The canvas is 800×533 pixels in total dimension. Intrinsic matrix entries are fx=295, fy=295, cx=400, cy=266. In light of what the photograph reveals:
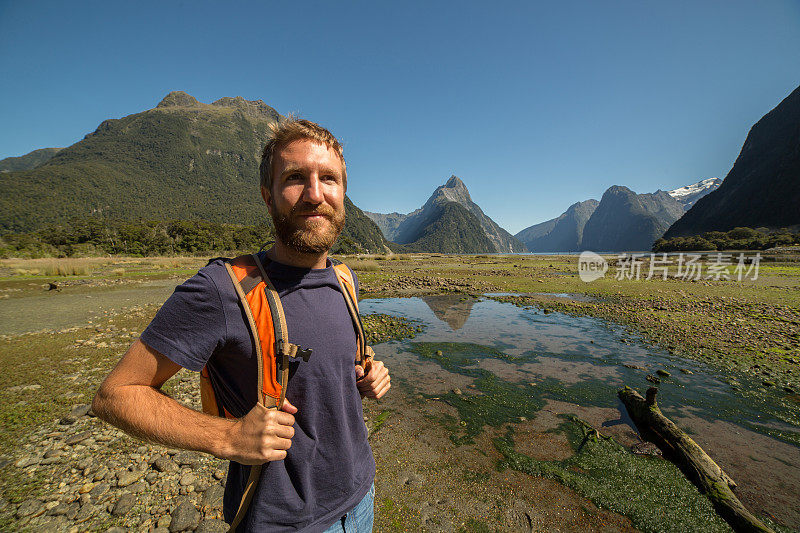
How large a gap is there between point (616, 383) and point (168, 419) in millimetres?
10926

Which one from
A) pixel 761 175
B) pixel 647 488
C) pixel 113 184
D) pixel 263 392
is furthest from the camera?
pixel 113 184

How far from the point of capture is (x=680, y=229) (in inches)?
4688

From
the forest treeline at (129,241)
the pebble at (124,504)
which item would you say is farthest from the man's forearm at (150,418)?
the forest treeline at (129,241)

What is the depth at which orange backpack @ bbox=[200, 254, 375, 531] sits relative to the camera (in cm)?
193

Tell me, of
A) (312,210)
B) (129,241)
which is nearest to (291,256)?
(312,210)

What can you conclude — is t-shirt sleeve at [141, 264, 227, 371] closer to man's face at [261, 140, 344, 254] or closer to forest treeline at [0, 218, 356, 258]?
man's face at [261, 140, 344, 254]

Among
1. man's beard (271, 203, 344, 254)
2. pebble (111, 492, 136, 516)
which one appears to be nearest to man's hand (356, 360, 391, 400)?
man's beard (271, 203, 344, 254)

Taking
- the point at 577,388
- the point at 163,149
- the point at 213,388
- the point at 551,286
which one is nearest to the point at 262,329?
the point at 213,388

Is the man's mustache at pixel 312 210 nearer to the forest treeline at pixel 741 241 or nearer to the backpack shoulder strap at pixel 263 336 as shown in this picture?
the backpack shoulder strap at pixel 263 336

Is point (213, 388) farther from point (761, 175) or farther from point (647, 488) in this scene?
point (761, 175)

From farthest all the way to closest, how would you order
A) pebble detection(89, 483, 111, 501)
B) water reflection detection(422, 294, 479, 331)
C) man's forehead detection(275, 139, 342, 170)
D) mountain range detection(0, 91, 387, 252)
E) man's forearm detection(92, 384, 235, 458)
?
1. mountain range detection(0, 91, 387, 252)
2. water reflection detection(422, 294, 479, 331)
3. pebble detection(89, 483, 111, 501)
4. man's forehead detection(275, 139, 342, 170)
5. man's forearm detection(92, 384, 235, 458)

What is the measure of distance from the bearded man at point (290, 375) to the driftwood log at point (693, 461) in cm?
587

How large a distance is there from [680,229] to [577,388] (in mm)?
155598

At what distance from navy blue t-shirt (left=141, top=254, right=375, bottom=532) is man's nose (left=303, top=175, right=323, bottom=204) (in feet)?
1.84
